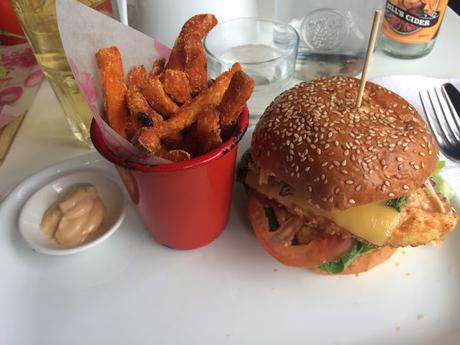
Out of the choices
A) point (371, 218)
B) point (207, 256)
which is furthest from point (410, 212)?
point (207, 256)

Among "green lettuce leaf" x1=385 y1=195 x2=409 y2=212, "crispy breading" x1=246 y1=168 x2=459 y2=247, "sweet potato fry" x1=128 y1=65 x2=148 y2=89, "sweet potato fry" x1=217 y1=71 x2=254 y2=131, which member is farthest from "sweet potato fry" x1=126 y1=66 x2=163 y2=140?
"green lettuce leaf" x1=385 y1=195 x2=409 y2=212

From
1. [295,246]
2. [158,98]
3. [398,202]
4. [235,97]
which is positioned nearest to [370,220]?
[398,202]

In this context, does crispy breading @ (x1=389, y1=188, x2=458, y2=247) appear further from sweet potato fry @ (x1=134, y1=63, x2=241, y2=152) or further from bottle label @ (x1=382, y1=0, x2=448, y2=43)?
bottle label @ (x1=382, y1=0, x2=448, y2=43)

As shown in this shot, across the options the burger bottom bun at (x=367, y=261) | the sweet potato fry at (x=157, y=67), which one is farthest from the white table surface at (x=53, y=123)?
the burger bottom bun at (x=367, y=261)

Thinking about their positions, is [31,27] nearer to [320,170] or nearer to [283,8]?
[320,170]

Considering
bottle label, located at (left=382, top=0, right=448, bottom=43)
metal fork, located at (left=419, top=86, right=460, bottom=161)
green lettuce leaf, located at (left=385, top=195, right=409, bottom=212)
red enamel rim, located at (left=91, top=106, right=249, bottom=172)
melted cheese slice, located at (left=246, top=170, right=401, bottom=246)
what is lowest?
metal fork, located at (left=419, top=86, right=460, bottom=161)

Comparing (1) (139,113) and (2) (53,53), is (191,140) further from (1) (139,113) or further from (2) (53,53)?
(2) (53,53)
